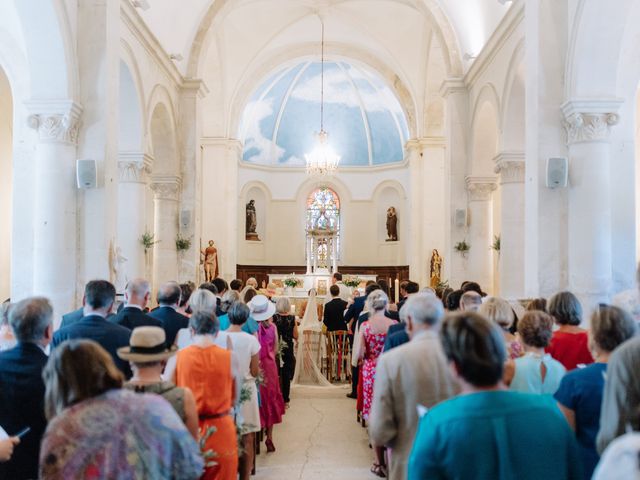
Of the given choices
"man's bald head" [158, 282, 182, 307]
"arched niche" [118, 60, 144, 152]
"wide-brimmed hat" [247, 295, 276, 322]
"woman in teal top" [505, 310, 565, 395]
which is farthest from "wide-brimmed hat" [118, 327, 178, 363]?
"arched niche" [118, 60, 144, 152]

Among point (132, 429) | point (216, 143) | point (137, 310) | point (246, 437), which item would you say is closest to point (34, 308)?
point (132, 429)

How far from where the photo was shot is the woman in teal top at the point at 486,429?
2.07 m

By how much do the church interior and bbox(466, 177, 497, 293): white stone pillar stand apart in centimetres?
5

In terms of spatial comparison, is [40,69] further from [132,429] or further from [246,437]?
[132,429]

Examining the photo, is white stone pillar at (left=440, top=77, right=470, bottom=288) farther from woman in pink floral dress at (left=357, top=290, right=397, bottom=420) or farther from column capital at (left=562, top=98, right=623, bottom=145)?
woman in pink floral dress at (left=357, top=290, right=397, bottom=420)

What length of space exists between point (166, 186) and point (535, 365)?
12914mm

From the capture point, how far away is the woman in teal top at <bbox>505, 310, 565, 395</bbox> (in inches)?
139

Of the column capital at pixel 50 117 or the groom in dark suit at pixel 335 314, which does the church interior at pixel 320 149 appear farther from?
the groom in dark suit at pixel 335 314

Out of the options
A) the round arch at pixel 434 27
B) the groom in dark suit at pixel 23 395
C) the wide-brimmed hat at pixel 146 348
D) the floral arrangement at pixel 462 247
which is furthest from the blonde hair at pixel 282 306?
the round arch at pixel 434 27

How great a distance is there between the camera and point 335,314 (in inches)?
409

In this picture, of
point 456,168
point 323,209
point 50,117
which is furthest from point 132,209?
point 323,209

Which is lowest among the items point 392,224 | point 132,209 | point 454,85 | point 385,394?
point 385,394

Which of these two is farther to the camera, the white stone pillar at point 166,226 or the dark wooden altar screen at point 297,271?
the dark wooden altar screen at point 297,271

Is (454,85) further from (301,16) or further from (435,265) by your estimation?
(301,16)
